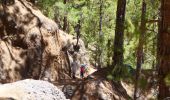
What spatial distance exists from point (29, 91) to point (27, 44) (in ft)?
33.1

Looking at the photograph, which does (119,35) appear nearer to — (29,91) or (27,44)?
(27,44)

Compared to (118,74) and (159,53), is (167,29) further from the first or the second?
(118,74)

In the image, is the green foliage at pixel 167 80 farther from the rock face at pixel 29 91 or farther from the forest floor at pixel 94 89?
the forest floor at pixel 94 89

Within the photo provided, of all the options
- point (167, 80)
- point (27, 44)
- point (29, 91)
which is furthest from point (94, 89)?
point (167, 80)

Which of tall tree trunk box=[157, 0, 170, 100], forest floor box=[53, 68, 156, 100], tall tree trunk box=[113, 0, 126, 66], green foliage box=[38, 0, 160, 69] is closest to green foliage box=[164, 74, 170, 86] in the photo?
tall tree trunk box=[157, 0, 170, 100]

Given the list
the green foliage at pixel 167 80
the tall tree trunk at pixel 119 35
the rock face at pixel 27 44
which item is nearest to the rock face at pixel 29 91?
the tall tree trunk at pixel 119 35

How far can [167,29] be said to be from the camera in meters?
5.09

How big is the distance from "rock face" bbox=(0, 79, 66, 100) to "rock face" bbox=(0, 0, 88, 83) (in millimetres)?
6898

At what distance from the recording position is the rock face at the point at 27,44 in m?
20.6

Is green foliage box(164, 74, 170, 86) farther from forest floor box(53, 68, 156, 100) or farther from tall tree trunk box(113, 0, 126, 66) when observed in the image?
tall tree trunk box(113, 0, 126, 66)

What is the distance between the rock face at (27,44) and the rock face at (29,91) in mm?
6898

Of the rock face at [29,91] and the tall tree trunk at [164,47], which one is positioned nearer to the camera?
the tall tree trunk at [164,47]

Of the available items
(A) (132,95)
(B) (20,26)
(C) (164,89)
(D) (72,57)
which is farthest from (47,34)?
(C) (164,89)

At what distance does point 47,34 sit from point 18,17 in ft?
7.32
